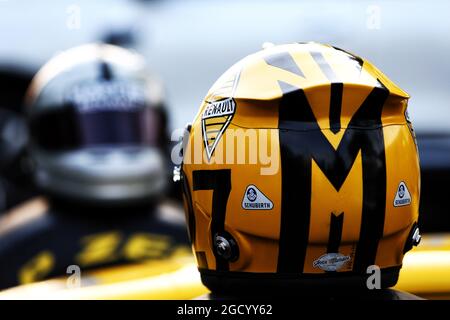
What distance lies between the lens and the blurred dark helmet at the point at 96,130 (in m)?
2.97

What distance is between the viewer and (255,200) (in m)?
1.27

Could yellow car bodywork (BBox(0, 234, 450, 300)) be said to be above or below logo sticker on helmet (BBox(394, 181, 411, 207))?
below

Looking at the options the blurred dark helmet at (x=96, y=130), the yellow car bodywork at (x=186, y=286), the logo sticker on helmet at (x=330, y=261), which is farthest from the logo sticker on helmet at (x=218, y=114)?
the blurred dark helmet at (x=96, y=130)

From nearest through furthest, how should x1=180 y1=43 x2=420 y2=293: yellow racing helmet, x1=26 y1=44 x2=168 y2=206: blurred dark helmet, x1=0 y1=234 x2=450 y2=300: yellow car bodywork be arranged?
x1=180 y1=43 x2=420 y2=293: yellow racing helmet < x1=0 y1=234 x2=450 y2=300: yellow car bodywork < x1=26 y1=44 x2=168 y2=206: blurred dark helmet

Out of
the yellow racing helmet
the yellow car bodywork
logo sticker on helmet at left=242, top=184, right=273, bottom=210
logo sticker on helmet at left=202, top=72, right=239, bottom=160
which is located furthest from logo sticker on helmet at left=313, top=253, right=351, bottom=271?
the yellow car bodywork

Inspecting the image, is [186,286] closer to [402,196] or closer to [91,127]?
[402,196]

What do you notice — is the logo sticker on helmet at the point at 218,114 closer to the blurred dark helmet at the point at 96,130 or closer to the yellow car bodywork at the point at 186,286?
the yellow car bodywork at the point at 186,286

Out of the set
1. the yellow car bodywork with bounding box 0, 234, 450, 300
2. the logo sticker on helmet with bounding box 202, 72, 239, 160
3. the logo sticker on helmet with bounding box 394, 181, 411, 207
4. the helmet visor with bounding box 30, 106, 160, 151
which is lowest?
the yellow car bodywork with bounding box 0, 234, 450, 300

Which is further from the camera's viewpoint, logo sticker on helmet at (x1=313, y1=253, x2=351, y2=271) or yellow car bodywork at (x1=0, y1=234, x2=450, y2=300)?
yellow car bodywork at (x1=0, y1=234, x2=450, y2=300)

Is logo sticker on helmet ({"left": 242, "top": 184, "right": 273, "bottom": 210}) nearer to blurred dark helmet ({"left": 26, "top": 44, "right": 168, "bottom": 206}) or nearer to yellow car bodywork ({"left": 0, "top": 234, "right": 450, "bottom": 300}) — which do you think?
yellow car bodywork ({"left": 0, "top": 234, "right": 450, "bottom": 300})

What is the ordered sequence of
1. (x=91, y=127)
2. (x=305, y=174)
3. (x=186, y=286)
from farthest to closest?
(x=91, y=127)
(x=186, y=286)
(x=305, y=174)

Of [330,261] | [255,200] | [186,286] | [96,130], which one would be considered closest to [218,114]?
[255,200]

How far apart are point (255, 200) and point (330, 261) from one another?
0.16 meters

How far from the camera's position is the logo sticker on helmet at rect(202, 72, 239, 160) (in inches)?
52.0
